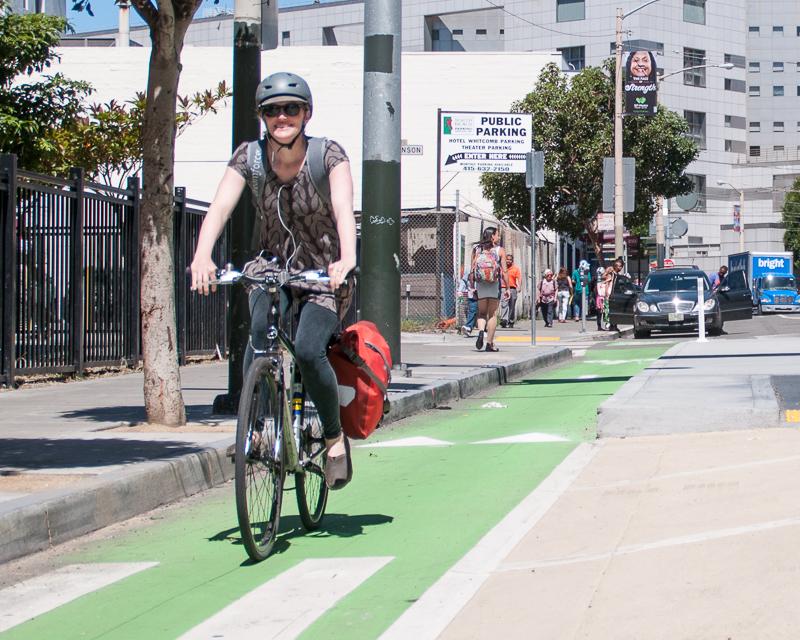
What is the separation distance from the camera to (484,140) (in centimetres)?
3431

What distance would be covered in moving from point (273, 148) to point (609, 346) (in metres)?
19.6

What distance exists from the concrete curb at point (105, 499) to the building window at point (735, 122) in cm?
8611

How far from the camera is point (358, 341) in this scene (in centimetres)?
600

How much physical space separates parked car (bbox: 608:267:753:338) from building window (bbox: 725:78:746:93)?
206 ft

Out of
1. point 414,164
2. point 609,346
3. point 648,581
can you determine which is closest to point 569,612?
point 648,581

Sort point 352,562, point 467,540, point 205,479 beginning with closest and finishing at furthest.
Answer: point 352,562
point 467,540
point 205,479

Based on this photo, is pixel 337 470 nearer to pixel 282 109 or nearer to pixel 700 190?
pixel 282 109

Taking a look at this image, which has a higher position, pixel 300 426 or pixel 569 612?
pixel 300 426

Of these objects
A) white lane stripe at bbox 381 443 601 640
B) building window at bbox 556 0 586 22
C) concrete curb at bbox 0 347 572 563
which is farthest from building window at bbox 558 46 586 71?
white lane stripe at bbox 381 443 601 640

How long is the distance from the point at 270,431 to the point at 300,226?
933 millimetres

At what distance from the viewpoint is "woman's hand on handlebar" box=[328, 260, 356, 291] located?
5.40 meters

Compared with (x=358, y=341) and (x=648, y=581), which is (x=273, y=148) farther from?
(x=648, y=581)

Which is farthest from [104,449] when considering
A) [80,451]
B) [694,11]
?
[694,11]

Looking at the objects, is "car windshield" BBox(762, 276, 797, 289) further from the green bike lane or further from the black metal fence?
the green bike lane
